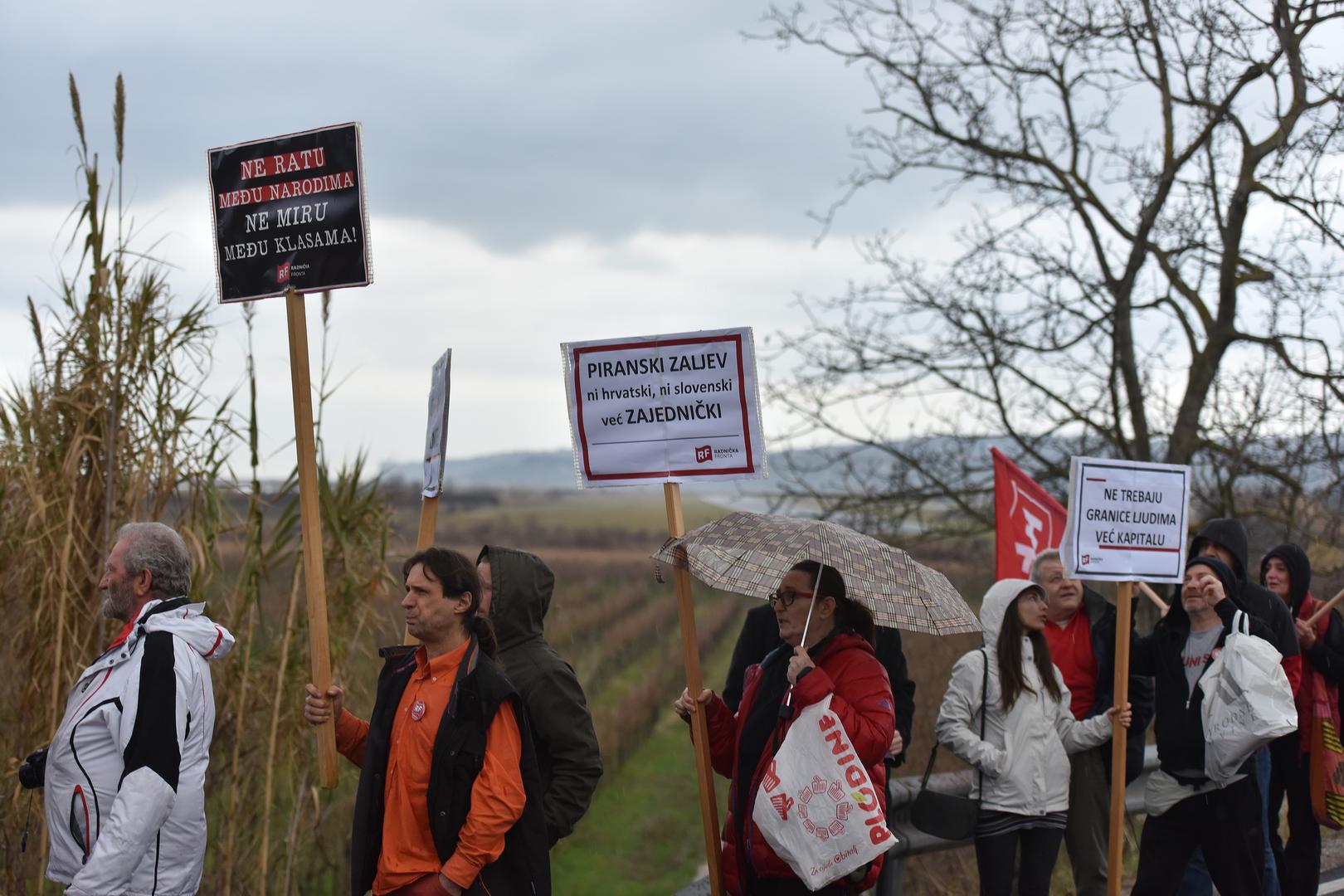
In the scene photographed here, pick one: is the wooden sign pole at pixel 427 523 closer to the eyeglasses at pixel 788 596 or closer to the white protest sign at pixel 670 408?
the white protest sign at pixel 670 408

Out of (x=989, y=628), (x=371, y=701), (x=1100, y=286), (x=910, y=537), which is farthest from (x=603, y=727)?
(x=989, y=628)

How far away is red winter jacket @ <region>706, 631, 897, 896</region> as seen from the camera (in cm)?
399

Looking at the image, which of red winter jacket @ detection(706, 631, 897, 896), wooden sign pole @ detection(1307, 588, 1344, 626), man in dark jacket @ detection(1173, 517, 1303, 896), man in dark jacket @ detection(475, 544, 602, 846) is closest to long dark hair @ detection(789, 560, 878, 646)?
red winter jacket @ detection(706, 631, 897, 896)

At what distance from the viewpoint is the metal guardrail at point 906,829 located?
16.9 feet

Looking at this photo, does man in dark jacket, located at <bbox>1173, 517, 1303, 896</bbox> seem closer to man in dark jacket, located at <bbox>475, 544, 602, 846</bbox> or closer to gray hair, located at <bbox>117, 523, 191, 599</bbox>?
man in dark jacket, located at <bbox>475, 544, 602, 846</bbox>

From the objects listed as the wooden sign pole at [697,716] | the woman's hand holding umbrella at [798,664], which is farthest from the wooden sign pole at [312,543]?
the woman's hand holding umbrella at [798,664]

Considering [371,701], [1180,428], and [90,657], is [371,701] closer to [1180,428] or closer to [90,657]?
[90,657]

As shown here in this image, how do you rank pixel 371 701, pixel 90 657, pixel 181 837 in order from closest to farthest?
pixel 181 837 → pixel 90 657 → pixel 371 701

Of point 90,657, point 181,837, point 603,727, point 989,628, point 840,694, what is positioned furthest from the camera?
point 603,727

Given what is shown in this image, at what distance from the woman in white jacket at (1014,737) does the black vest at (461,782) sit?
2228 millimetres

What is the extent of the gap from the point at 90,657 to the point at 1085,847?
413 centimetres

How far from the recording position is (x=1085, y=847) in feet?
19.3

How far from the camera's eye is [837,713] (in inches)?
157

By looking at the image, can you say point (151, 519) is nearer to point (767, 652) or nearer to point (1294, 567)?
point (767, 652)
